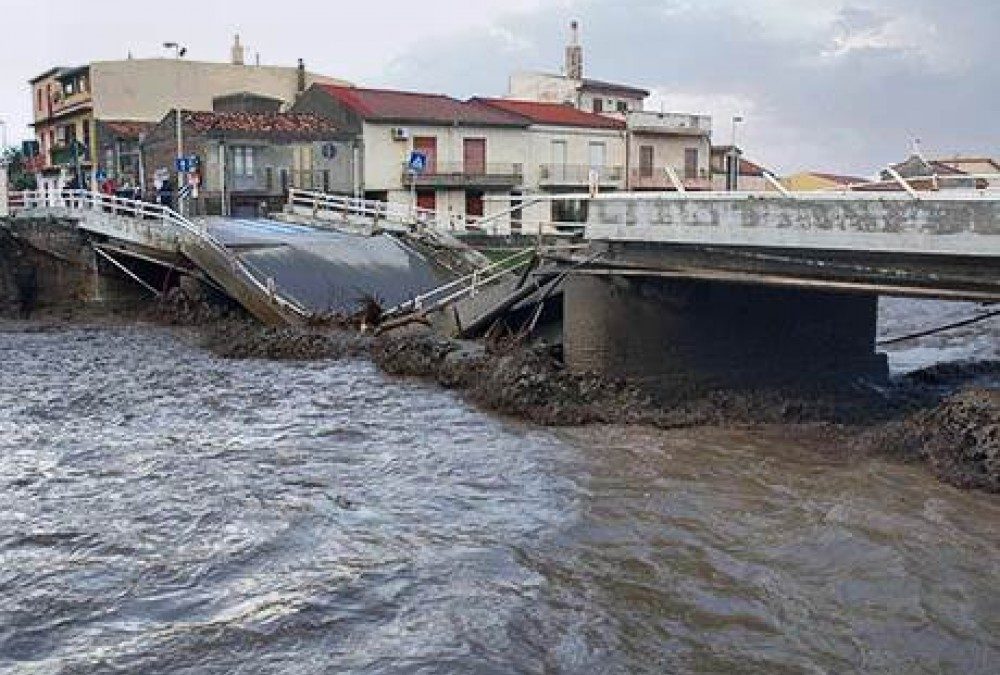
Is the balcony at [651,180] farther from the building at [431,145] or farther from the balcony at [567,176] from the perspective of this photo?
the building at [431,145]

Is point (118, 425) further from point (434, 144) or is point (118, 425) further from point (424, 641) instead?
point (434, 144)

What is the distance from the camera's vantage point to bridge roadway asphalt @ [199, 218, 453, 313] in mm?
23406

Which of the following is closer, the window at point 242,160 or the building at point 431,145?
the window at point 242,160

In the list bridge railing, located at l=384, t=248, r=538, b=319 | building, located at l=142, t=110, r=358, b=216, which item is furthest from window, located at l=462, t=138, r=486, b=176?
bridge railing, located at l=384, t=248, r=538, b=319

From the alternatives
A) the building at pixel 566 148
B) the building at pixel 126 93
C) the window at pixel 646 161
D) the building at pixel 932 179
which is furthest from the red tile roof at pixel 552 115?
the building at pixel 932 179

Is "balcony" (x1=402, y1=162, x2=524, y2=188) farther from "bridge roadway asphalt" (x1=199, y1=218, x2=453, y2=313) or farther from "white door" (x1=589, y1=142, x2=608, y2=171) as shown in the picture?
"bridge roadway asphalt" (x1=199, y1=218, x2=453, y2=313)

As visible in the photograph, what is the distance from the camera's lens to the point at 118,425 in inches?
595

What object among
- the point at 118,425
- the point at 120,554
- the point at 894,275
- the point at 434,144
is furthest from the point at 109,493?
the point at 434,144

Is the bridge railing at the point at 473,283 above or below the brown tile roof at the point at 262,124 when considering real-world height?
below

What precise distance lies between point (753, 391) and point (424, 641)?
1018cm

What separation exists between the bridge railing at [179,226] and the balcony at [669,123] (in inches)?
1209

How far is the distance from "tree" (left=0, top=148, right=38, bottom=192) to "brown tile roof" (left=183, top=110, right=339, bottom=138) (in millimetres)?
15814

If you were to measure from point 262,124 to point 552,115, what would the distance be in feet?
Answer: 52.9

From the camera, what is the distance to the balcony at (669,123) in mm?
56500
